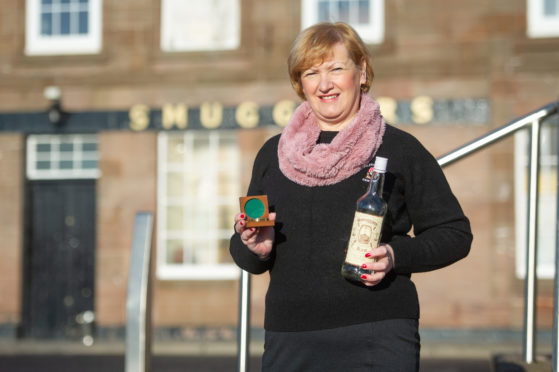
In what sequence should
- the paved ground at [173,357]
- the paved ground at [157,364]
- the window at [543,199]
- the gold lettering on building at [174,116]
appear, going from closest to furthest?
the paved ground at [157,364] < the paved ground at [173,357] < the window at [543,199] < the gold lettering on building at [174,116]

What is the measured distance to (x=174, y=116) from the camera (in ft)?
38.9

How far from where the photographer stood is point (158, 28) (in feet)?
39.3

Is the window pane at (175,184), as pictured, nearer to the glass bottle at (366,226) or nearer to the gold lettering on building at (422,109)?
the gold lettering on building at (422,109)

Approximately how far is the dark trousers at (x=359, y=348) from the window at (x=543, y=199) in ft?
30.1

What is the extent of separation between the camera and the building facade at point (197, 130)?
1116cm

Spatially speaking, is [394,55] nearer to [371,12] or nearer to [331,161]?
[371,12]

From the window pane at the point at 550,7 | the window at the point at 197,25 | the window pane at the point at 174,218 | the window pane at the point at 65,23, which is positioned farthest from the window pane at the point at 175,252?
the window pane at the point at 550,7

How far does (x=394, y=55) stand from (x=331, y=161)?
31.1ft

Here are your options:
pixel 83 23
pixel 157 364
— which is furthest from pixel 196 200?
pixel 83 23

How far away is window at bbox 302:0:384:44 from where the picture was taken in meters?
11.6

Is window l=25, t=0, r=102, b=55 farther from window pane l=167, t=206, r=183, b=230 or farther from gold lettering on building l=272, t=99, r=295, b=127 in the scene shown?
gold lettering on building l=272, t=99, r=295, b=127

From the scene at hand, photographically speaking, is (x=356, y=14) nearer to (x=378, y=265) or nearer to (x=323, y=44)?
(x=323, y=44)

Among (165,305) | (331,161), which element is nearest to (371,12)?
(165,305)

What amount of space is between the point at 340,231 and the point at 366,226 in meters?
0.15
